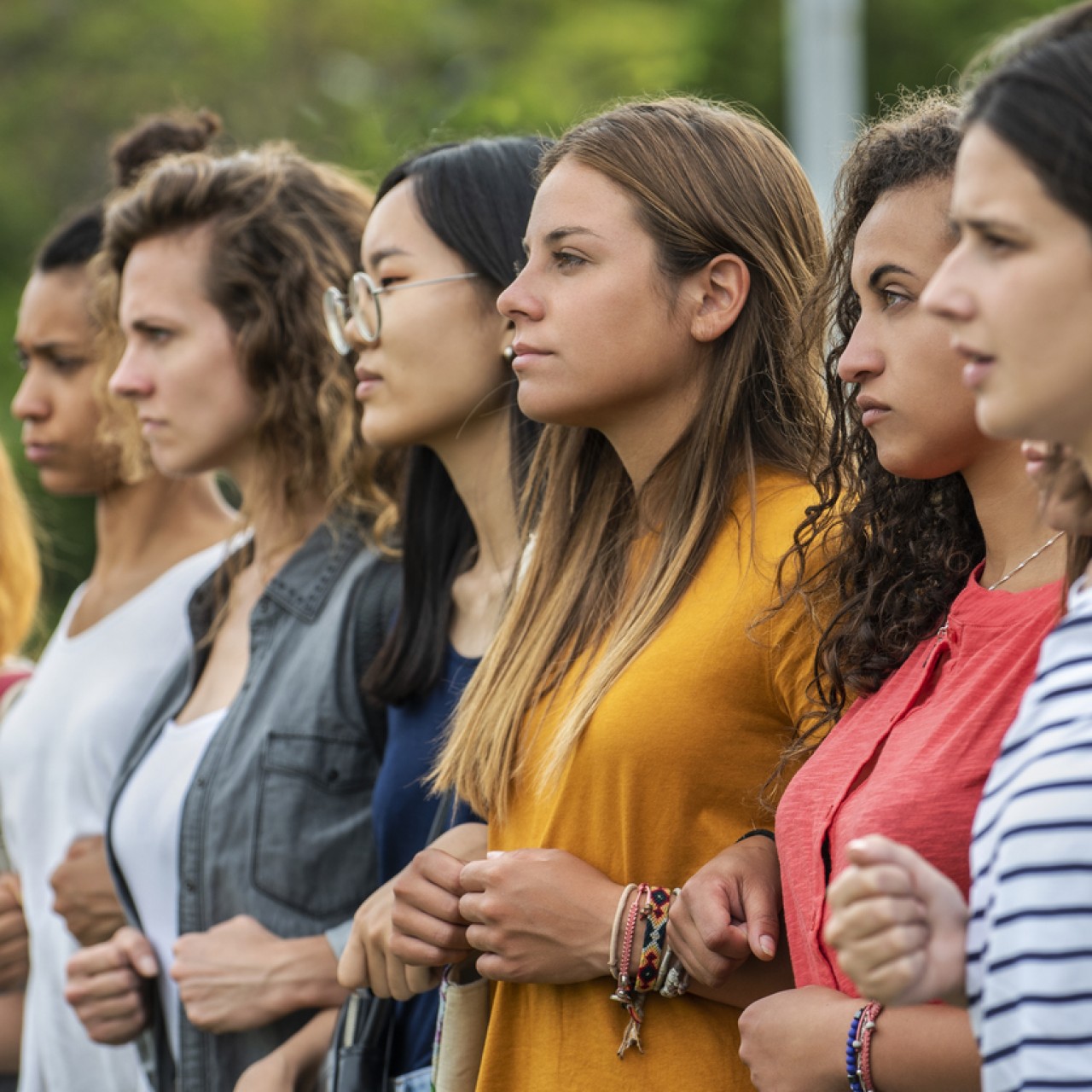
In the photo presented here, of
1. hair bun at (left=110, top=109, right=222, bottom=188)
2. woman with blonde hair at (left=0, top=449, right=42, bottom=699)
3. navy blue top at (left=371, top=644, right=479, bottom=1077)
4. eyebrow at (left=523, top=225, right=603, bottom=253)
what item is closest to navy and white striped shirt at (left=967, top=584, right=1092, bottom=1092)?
eyebrow at (left=523, top=225, right=603, bottom=253)

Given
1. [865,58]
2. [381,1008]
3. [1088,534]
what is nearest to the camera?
[1088,534]

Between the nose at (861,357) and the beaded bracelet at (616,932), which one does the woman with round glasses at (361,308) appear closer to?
the nose at (861,357)

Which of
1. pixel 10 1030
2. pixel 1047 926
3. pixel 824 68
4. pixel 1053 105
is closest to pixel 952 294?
pixel 1053 105

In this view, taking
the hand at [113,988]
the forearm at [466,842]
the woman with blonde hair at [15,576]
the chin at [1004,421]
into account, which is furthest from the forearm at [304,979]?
the chin at [1004,421]

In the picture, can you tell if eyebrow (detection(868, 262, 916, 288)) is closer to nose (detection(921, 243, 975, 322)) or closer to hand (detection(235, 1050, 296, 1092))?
nose (detection(921, 243, 975, 322))

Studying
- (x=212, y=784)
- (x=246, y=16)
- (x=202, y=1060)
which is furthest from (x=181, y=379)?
(x=246, y=16)

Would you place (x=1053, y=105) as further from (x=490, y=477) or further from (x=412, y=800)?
(x=412, y=800)

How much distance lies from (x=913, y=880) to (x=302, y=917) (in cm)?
201

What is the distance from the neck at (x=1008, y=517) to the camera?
2074 millimetres

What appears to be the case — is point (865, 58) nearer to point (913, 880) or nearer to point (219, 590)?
point (219, 590)

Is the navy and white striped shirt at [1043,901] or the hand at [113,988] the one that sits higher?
the hand at [113,988]

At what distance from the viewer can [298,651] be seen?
3.47 metres

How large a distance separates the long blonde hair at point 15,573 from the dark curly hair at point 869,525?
10.1 ft

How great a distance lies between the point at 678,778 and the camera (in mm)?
2314
